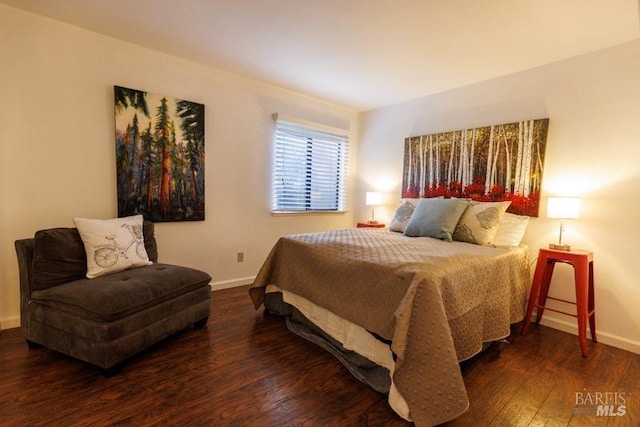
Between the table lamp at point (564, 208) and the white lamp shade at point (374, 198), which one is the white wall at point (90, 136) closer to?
the white lamp shade at point (374, 198)

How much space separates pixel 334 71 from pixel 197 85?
1.39 meters

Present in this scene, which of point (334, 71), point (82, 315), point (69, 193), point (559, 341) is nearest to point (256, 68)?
point (334, 71)

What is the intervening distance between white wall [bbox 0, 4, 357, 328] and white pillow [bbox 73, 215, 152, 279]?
48cm

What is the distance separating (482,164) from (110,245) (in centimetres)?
342

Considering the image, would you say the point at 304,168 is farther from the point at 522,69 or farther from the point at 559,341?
the point at 559,341

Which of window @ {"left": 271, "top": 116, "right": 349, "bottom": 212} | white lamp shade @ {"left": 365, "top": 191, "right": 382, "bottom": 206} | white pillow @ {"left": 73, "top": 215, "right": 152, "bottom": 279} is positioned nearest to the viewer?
white pillow @ {"left": 73, "top": 215, "right": 152, "bottom": 279}

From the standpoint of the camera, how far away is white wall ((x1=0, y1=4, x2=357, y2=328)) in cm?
217

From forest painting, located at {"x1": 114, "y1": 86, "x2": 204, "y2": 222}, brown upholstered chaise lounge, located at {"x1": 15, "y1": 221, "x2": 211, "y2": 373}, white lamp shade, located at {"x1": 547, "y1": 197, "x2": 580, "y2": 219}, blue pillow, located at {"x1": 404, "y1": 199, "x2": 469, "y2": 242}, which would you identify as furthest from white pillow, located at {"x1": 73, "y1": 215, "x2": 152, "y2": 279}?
white lamp shade, located at {"x1": 547, "y1": 197, "x2": 580, "y2": 219}

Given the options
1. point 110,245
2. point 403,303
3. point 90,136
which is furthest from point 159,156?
point 403,303

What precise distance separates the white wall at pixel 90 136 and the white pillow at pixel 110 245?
1.58 feet

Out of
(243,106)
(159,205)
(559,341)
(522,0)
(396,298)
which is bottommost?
(559,341)

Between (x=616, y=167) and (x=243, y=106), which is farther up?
(x=243, y=106)

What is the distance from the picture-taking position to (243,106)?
10.8 feet

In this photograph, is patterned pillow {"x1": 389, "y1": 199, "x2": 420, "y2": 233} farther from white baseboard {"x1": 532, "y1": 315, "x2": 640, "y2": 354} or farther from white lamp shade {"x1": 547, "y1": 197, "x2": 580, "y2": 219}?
white baseboard {"x1": 532, "y1": 315, "x2": 640, "y2": 354}
